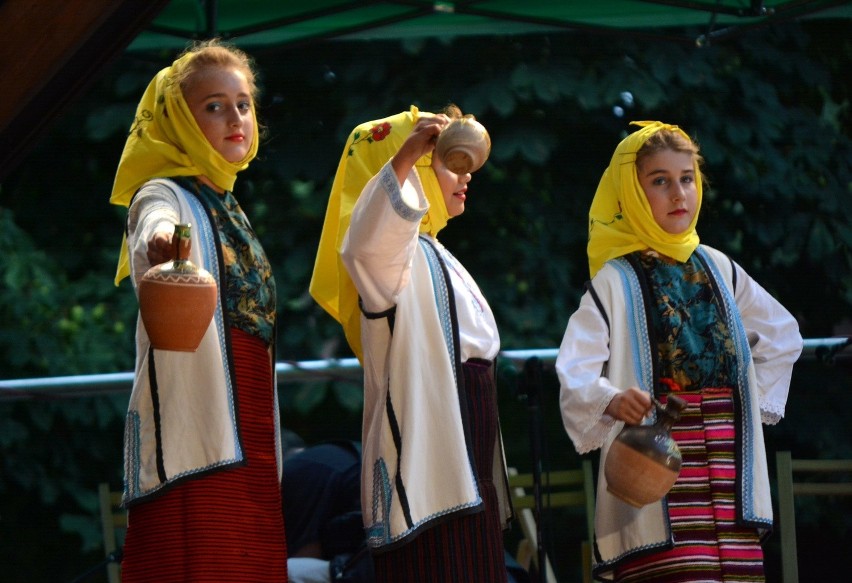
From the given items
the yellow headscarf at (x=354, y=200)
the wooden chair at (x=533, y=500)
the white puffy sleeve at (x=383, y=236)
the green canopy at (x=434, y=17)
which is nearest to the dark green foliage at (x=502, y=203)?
the green canopy at (x=434, y=17)

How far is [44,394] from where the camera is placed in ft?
15.2

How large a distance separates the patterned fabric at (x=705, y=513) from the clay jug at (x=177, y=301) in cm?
129

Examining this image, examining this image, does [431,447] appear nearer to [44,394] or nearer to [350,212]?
[350,212]

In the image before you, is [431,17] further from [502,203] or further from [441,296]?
[441,296]

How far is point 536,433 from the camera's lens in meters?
3.56

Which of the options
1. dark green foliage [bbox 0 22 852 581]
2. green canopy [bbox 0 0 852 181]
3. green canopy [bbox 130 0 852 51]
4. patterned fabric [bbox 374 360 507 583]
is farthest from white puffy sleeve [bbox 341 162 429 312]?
dark green foliage [bbox 0 22 852 581]

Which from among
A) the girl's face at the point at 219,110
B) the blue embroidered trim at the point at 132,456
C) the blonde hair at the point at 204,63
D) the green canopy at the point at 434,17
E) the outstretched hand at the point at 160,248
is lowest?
the blue embroidered trim at the point at 132,456

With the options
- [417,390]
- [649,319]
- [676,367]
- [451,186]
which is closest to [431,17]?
[451,186]

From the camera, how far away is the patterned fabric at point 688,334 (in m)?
3.47

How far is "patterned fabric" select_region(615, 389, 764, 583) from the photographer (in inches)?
132

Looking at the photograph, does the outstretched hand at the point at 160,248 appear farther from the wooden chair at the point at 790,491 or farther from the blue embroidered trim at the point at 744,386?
the wooden chair at the point at 790,491

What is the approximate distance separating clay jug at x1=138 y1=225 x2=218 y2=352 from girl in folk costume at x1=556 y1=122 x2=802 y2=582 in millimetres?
1023

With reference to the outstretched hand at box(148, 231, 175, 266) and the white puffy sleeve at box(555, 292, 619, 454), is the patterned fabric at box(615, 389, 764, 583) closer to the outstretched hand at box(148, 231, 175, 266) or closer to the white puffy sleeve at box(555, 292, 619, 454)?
the white puffy sleeve at box(555, 292, 619, 454)

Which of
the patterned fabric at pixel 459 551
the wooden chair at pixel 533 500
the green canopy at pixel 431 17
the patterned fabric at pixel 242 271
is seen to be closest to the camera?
the patterned fabric at pixel 459 551
